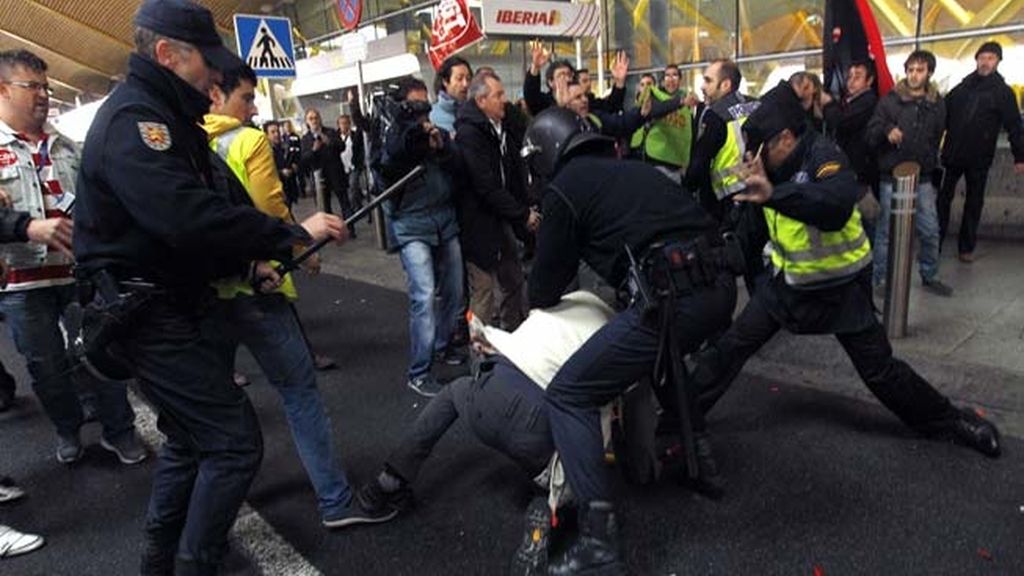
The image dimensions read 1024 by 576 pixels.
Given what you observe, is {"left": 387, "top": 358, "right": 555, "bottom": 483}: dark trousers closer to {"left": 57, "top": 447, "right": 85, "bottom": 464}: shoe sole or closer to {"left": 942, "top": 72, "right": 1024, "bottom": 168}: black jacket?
{"left": 57, "top": 447, "right": 85, "bottom": 464}: shoe sole

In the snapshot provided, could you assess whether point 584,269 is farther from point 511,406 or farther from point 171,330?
point 171,330

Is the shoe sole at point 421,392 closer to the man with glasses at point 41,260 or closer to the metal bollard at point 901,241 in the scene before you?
the man with glasses at point 41,260

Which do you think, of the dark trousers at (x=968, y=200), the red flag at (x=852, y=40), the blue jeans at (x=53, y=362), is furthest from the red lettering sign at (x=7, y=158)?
the dark trousers at (x=968, y=200)

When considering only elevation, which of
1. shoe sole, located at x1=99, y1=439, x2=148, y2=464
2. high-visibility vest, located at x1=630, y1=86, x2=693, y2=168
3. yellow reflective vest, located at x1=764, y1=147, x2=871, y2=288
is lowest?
shoe sole, located at x1=99, y1=439, x2=148, y2=464

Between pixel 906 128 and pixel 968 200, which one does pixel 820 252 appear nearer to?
pixel 906 128

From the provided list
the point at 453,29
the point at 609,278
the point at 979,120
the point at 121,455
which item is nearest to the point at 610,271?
the point at 609,278

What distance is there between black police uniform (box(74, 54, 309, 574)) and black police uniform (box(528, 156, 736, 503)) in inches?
37.2

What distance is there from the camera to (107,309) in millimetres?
1938

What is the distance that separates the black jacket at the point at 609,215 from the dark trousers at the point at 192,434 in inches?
46.6

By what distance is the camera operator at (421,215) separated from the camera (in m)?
3.81

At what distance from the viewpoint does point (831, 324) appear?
116 inches

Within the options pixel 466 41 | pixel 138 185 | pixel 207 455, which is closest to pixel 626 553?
pixel 207 455

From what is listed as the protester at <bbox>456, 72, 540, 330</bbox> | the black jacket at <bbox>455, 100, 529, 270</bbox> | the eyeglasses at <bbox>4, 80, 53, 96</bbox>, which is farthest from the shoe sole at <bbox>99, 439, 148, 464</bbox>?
the black jacket at <bbox>455, 100, 529, 270</bbox>

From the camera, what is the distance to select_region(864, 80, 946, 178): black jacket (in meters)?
5.29
